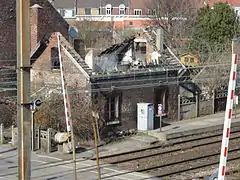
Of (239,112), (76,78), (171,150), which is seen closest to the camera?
(171,150)

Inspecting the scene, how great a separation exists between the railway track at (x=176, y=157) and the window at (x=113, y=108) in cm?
350

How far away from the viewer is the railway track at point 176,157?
63.8 ft

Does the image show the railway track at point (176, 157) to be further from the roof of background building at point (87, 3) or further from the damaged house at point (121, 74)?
the roof of background building at point (87, 3)

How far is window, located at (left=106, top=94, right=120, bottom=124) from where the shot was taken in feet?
87.0

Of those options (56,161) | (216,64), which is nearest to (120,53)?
(216,64)

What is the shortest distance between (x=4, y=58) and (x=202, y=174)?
16518 millimetres

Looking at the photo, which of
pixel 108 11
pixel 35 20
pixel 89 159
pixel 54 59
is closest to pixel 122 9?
pixel 108 11

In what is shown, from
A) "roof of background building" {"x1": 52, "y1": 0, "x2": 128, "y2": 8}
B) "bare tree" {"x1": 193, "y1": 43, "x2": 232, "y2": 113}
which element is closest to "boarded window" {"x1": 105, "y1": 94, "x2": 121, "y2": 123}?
"bare tree" {"x1": 193, "y1": 43, "x2": 232, "y2": 113}

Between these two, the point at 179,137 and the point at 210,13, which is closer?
the point at 179,137

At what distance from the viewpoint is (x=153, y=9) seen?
227 feet

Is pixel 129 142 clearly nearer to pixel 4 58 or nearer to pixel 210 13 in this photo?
pixel 4 58

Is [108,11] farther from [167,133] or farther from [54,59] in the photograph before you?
[167,133]

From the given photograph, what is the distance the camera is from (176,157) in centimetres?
2172

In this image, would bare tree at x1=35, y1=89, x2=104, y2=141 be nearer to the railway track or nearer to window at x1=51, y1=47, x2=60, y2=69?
the railway track
